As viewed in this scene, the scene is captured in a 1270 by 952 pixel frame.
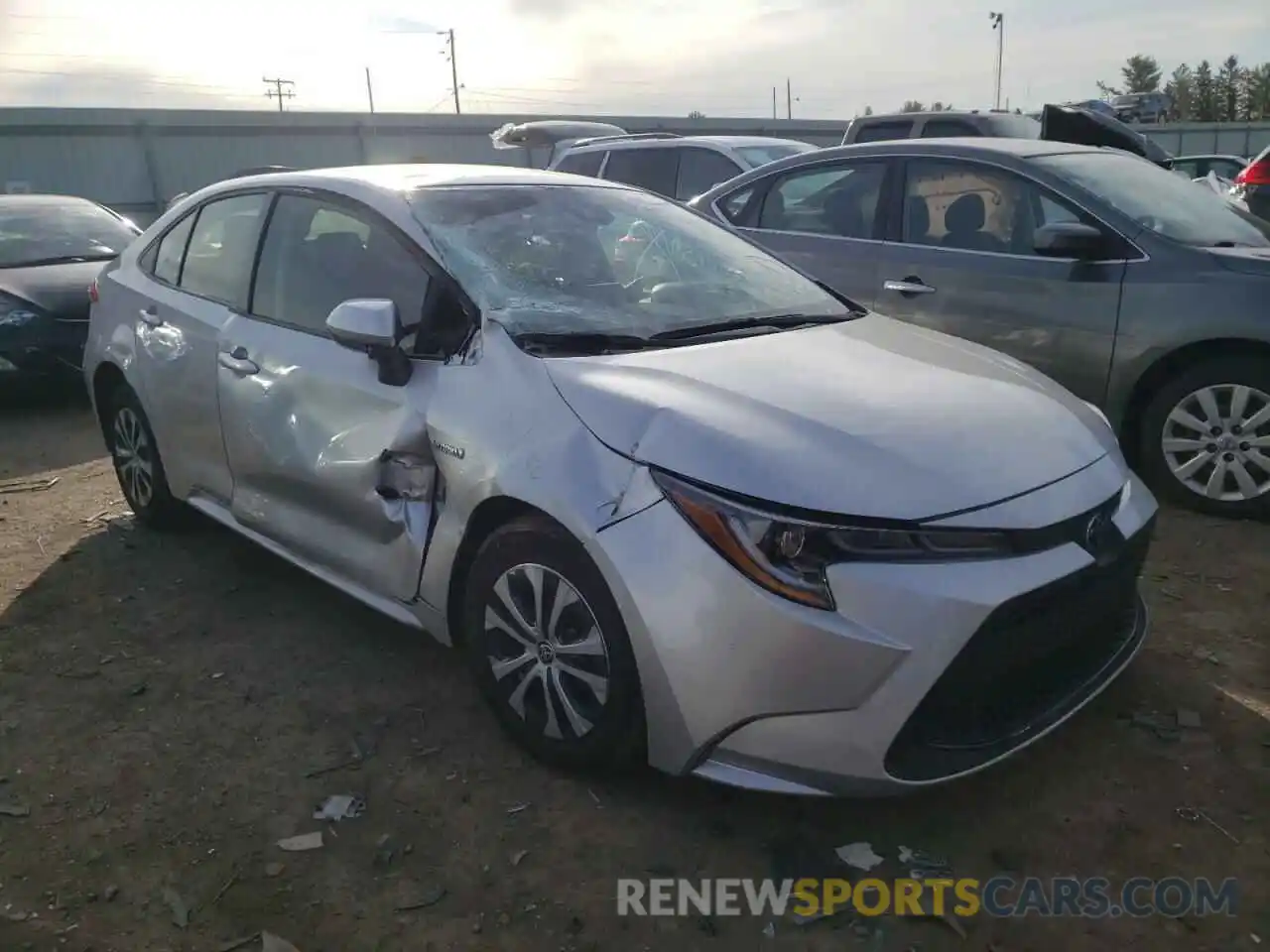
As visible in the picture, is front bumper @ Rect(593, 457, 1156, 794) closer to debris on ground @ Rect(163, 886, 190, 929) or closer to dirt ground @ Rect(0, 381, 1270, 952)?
dirt ground @ Rect(0, 381, 1270, 952)

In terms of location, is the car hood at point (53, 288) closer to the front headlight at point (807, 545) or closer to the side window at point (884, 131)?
the front headlight at point (807, 545)

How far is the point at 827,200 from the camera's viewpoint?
19.1 ft

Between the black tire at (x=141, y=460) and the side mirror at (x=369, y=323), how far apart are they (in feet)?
5.89

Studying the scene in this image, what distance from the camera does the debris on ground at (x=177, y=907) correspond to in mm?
2369

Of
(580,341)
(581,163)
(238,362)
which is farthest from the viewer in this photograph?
(581,163)

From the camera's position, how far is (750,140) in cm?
934

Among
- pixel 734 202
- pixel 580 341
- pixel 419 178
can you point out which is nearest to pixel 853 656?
pixel 580 341

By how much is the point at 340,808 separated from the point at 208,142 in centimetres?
2841

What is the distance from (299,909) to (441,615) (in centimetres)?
89

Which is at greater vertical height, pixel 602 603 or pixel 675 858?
pixel 602 603

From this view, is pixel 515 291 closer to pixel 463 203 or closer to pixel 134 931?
pixel 463 203

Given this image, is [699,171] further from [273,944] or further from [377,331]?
[273,944]

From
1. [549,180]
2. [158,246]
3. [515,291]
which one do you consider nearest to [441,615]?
[515,291]

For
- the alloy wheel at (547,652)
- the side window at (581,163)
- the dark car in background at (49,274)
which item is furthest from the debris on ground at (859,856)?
the side window at (581,163)
